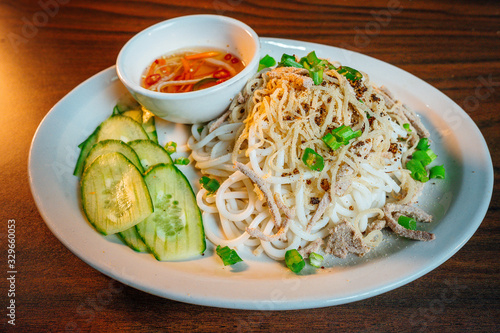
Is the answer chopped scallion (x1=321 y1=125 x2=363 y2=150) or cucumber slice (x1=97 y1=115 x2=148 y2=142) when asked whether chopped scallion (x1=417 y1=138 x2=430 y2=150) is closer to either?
chopped scallion (x1=321 y1=125 x2=363 y2=150)

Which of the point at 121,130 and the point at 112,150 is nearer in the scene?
the point at 112,150

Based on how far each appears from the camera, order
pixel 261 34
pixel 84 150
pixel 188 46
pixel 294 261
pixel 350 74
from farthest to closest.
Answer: pixel 261 34 → pixel 188 46 → pixel 84 150 → pixel 350 74 → pixel 294 261

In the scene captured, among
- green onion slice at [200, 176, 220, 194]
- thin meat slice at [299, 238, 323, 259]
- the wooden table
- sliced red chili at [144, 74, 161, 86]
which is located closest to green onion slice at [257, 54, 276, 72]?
sliced red chili at [144, 74, 161, 86]

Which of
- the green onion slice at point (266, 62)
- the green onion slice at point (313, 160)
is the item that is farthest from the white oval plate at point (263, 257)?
the green onion slice at point (266, 62)

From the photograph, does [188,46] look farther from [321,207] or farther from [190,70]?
[321,207]

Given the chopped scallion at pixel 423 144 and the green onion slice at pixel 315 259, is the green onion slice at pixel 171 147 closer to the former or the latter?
the green onion slice at pixel 315 259

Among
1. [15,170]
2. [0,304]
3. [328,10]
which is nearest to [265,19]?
[328,10]

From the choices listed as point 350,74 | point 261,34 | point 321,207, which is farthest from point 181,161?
point 261,34
